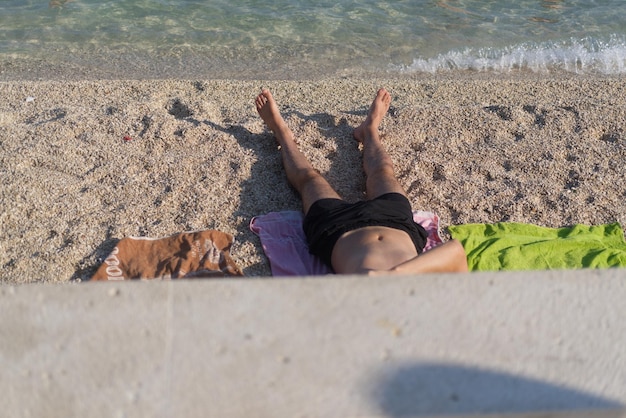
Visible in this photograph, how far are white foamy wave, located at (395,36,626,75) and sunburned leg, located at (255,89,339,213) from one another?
9.12ft

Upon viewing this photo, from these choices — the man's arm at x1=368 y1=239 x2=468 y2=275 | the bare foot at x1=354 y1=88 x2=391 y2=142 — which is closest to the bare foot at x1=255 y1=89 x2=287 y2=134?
the bare foot at x1=354 y1=88 x2=391 y2=142

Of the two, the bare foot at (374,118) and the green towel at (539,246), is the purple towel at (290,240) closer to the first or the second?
the green towel at (539,246)

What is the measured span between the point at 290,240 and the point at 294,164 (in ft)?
2.14

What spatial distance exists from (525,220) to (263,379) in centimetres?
257

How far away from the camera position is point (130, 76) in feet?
21.7

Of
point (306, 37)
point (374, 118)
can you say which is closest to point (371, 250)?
point (374, 118)

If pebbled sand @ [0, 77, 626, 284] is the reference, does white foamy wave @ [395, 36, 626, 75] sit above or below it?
below

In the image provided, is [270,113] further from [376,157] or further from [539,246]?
[539,246]

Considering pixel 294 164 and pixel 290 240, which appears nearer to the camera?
pixel 290 240

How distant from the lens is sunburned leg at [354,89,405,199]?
155 inches

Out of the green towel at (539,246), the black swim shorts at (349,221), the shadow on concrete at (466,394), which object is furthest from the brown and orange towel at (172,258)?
the shadow on concrete at (466,394)

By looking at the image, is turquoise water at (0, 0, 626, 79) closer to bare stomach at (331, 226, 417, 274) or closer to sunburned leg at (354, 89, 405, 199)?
sunburned leg at (354, 89, 405, 199)

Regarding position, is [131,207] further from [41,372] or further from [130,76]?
[130,76]

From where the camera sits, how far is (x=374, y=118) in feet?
15.2
